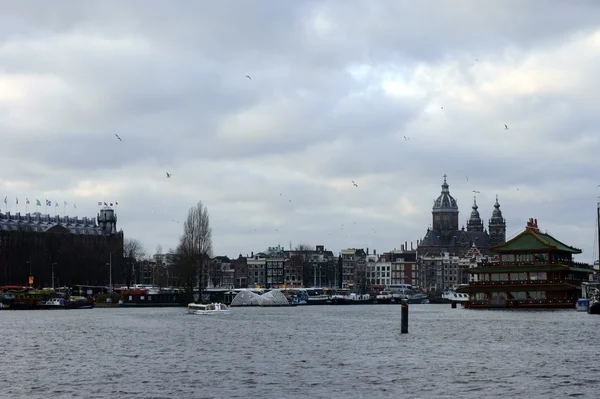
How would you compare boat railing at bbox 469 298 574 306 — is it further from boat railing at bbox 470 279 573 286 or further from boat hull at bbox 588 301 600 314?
boat hull at bbox 588 301 600 314

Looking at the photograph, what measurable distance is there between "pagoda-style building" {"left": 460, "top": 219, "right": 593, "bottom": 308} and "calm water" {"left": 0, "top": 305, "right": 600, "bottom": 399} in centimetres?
5657

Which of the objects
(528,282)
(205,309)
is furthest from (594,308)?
(205,309)

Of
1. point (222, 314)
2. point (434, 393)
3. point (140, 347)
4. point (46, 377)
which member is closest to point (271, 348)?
point (140, 347)

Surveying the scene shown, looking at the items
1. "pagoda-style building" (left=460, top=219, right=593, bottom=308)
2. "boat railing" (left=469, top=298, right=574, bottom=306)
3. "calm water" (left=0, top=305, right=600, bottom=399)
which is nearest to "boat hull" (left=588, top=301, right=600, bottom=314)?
"pagoda-style building" (left=460, top=219, right=593, bottom=308)

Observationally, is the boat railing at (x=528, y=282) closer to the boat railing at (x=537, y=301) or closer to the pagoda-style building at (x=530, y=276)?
the pagoda-style building at (x=530, y=276)

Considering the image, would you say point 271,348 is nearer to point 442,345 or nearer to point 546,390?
point 442,345

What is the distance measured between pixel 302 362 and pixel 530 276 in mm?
107588

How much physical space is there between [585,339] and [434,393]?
41.0 metres

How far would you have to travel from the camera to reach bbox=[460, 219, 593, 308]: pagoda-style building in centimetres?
17125

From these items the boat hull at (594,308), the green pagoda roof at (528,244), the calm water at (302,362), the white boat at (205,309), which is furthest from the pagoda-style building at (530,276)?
the calm water at (302,362)

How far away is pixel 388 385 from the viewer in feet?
193

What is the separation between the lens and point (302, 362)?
→ 71.8 metres

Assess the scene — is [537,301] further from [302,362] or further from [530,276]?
[302,362]

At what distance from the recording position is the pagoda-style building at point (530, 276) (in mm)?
171250
